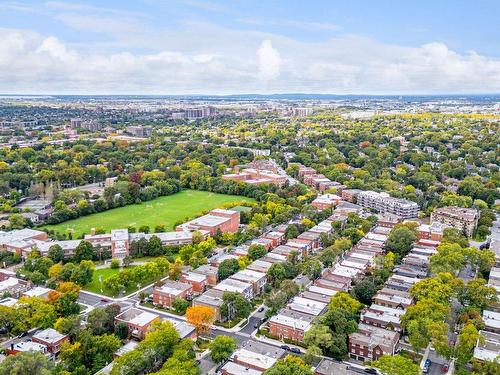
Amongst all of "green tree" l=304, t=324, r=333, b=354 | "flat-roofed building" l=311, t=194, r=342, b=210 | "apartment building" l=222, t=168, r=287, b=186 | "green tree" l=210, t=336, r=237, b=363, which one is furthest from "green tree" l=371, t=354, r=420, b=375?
"apartment building" l=222, t=168, r=287, b=186

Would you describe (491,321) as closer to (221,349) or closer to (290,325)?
(290,325)

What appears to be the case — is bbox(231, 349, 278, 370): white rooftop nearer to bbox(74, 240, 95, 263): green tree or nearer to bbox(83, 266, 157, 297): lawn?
bbox(83, 266, 157, 297): lawn

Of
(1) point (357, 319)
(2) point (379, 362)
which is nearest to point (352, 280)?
(1) point (357, 319)

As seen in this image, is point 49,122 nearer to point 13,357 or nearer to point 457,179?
point 457,179

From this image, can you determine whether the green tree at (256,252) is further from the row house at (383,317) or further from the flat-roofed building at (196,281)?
the row house at (383,317)

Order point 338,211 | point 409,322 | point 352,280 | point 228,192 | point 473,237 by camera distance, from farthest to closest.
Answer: point 228,192, point 338,211, point 473,237, point 352,280, point 409,322

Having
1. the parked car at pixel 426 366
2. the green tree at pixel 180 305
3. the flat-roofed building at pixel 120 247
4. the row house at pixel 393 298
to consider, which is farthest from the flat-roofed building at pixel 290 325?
the flat-roofed building at pixel 120 247

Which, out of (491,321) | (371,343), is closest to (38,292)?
(371,343)
